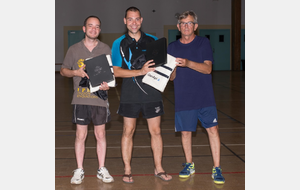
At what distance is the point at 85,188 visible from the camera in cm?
335

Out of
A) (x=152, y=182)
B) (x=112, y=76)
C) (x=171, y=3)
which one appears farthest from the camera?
(x=171, y=3)

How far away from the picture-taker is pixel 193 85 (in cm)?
345

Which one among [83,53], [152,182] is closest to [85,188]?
[152,182]

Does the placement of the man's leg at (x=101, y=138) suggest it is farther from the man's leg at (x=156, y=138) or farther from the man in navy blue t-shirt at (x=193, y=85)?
the man in navy blue t-shirt at (x=193, y=85)

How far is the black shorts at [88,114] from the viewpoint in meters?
3.41

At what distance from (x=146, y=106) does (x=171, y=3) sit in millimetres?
18678

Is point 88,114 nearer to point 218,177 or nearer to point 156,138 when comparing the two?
point 156,138

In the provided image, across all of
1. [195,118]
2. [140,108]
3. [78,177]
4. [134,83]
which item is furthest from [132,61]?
[78,177]

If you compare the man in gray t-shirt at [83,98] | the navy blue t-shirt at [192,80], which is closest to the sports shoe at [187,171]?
the navy blue t-shirt at [192,80]

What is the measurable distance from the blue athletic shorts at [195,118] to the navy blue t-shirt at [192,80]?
2.2 inches

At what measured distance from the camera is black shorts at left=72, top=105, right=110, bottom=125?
3.41 m

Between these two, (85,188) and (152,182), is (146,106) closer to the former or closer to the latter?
(152,182)

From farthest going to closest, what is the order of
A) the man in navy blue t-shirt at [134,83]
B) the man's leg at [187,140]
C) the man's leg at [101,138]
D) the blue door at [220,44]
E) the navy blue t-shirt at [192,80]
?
the blue door at [220,44] < the man's leg at [187,140] < the man's leg at [101,138] < the navy blue t-shirt at [192,80] < the man in navy blue t-shirt at [134,83]
